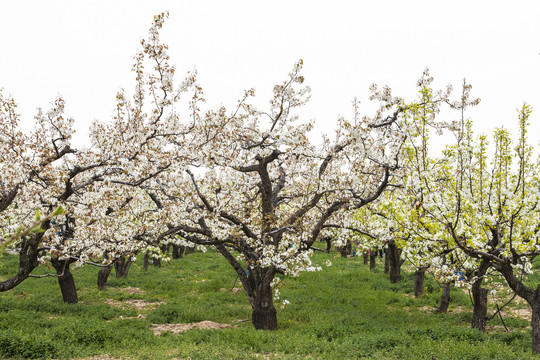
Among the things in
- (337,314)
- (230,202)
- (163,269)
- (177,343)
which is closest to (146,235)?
(230,202)

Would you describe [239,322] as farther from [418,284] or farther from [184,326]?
[418,284]

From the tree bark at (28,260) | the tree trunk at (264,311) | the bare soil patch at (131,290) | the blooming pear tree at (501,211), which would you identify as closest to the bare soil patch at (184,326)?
the tree trunk at (264,311)

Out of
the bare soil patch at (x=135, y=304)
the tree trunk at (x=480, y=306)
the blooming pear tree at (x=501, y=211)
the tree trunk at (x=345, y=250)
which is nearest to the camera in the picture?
the blooming pear tree at (x=501, y=211)

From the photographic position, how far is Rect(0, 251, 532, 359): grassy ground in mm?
9266

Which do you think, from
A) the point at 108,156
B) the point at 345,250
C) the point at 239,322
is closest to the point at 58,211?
the point at 108,156

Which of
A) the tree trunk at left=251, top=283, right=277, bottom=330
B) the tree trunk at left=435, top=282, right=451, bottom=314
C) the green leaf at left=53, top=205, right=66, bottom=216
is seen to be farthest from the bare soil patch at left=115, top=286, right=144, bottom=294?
the green leaf at left=53, top=205, right=66, bottom=216

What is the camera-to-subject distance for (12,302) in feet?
48.9

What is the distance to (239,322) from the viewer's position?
45.5 ft

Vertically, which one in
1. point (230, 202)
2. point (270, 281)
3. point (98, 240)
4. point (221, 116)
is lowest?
point (270, 281)

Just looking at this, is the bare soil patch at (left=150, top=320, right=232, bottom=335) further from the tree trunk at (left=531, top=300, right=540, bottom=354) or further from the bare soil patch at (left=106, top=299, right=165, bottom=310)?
the tree trunk at (left=531, top=300, right=540, bottom=354)

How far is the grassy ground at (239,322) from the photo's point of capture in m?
9.27

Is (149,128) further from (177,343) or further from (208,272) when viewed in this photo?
(208,272)

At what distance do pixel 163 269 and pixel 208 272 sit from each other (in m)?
4.31

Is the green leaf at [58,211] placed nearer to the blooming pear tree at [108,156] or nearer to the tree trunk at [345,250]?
the blooming pear tree at [108,156]
